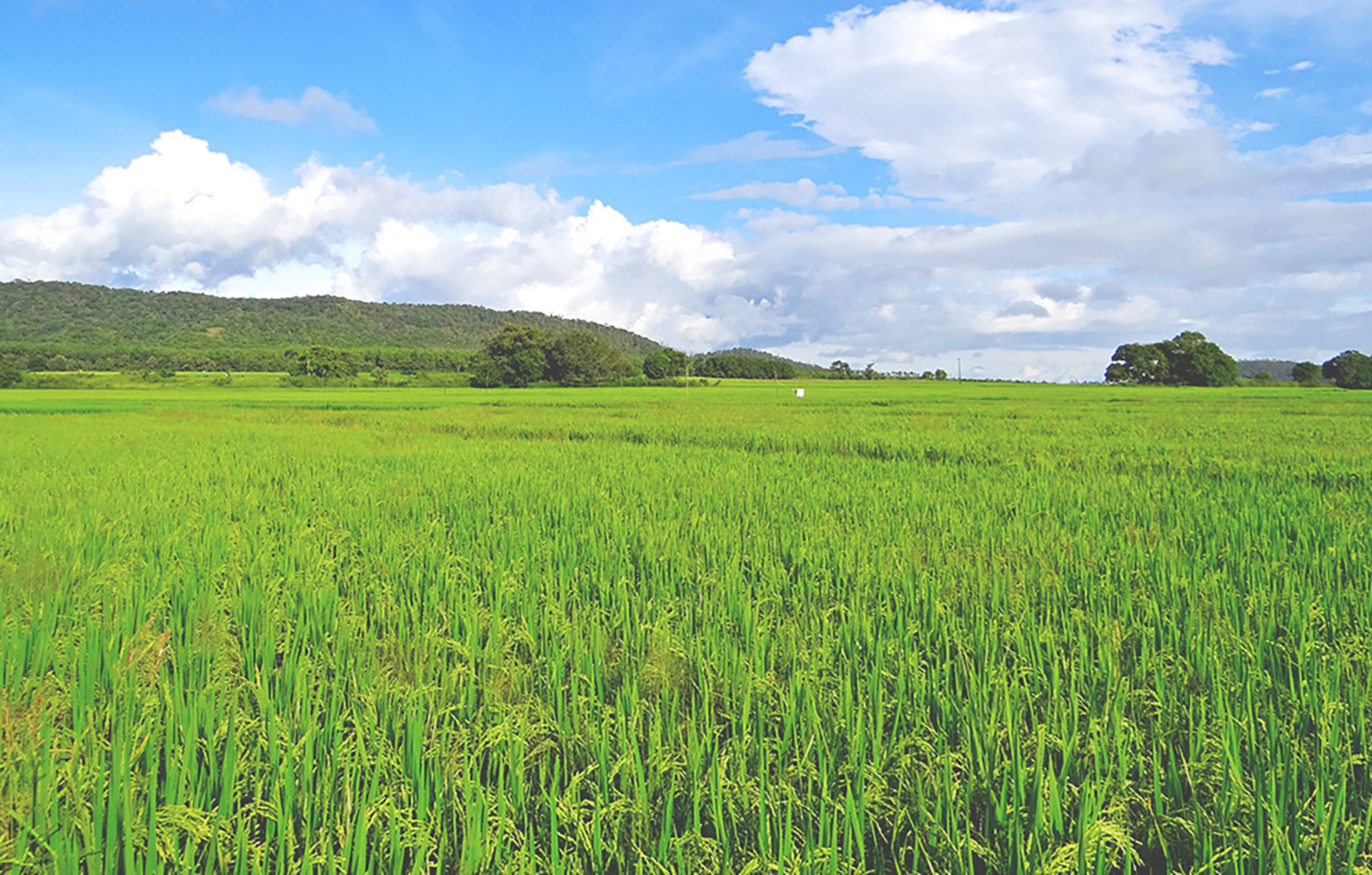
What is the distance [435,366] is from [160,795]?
94.1m

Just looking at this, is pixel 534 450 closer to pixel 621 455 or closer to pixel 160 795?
pixel 621 455

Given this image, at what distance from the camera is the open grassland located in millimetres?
1378

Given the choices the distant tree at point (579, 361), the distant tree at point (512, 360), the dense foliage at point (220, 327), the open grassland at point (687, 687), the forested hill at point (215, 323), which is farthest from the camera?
the forested hill at point (215, 323)

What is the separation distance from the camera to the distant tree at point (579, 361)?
7469 cm

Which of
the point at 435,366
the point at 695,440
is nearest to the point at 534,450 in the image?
the point at 695,440

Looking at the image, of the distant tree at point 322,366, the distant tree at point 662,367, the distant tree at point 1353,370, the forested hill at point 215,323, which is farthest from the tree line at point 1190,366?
the distant tree at point 322,366

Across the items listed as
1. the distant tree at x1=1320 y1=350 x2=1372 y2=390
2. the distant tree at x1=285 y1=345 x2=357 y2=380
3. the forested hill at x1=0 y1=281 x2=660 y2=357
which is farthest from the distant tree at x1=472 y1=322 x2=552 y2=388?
the distant tree at x1=1320 y1=350 x2=1372 y2=390

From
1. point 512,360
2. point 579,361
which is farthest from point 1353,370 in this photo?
point 512,360

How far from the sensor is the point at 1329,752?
5.42 ft

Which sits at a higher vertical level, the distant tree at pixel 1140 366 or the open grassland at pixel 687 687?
the distant tree at pixel 1140 366

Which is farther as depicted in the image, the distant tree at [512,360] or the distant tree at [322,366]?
the distant tree at [512,360]

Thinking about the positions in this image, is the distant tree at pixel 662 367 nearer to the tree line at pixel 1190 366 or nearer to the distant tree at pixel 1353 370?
the tree line at pixel 1190 366

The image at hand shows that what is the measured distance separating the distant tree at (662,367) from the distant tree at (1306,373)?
79740 millimetres

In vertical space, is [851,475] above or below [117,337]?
below
